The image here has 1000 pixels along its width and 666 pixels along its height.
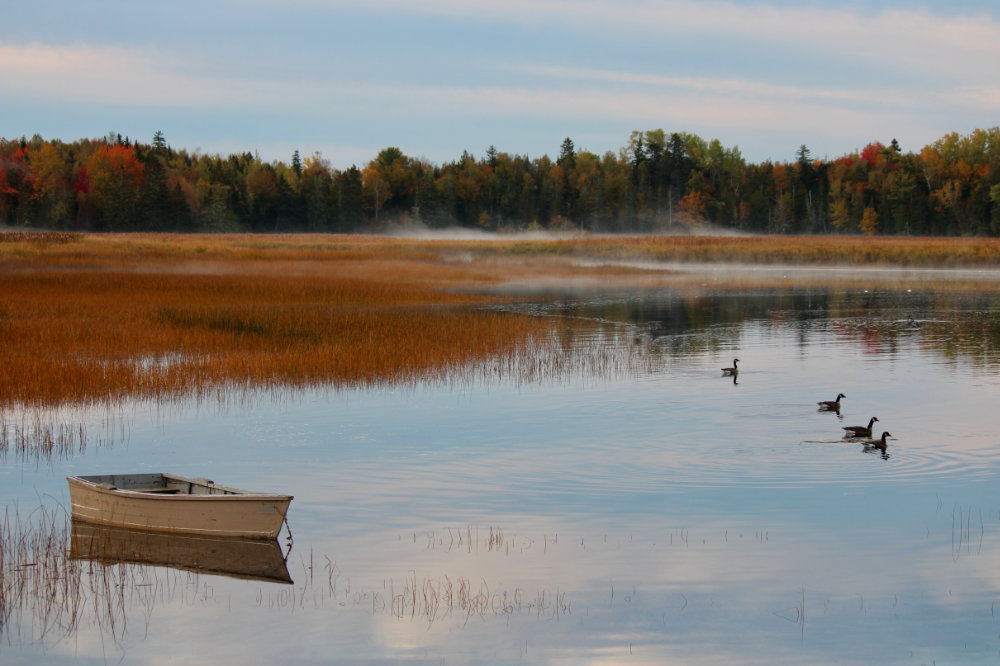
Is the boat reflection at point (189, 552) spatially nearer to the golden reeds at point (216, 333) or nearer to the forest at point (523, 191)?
the golden reeds at point (216, 333)

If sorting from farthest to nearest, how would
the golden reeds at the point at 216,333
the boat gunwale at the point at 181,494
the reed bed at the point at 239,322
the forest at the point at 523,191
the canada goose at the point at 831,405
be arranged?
the forest at the point at 523,191 → the reed bed at the point at 239,322 → the golden reeds at the point at 216,333 → the canada goose at the point at 831,405 → the boat gunwale at the point at 181,494

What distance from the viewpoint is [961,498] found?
1402 cm

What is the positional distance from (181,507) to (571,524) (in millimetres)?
4822

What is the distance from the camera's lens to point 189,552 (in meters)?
11.7

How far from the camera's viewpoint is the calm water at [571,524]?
962cm

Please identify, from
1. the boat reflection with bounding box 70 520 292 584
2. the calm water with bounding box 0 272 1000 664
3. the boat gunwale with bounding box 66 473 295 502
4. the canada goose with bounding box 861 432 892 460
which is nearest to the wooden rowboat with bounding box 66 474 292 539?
the boat gunwale with bounding box 66 473 295 502

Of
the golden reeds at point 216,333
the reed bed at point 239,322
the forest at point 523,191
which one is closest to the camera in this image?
the golden reeds at point 216,333

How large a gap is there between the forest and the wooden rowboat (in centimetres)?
12649

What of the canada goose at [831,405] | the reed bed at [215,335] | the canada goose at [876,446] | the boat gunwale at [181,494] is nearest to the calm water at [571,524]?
the canada goose at [876,446]

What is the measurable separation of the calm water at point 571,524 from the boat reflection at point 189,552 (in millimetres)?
216

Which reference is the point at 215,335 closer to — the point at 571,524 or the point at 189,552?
the point at 189,552

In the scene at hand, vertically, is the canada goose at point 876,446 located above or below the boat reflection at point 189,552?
above

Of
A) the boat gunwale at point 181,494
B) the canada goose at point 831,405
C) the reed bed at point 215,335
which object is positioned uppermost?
the reed bed at point 215,335

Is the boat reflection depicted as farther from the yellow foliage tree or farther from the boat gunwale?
the yellow foliage tree
